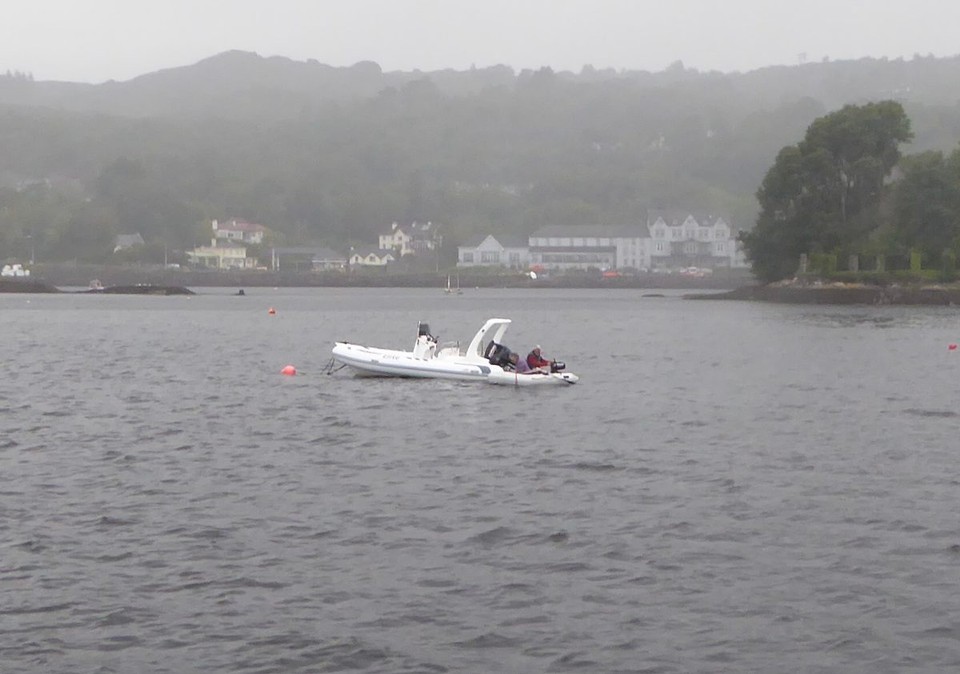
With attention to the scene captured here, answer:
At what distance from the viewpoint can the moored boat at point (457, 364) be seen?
4703 cm

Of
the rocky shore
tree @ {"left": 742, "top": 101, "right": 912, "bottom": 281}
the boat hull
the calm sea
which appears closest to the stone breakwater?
tree @ {"left": 742, "top": 101, "right": 912, "bottom": 281}

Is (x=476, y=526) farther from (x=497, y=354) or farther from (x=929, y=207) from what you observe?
(x=929, y=207)

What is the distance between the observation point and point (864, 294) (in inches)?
5226

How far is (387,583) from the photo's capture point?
766 inches

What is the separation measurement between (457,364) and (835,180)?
10140cm

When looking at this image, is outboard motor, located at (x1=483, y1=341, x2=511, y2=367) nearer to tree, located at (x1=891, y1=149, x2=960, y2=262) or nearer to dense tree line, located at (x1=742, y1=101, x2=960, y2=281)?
tree, located at (x1=891, y1=149, x2=960, y2=262)

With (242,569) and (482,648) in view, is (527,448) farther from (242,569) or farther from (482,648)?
(482,648)

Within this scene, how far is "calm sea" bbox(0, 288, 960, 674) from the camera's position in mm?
16969

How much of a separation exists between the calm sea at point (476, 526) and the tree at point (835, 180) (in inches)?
3635

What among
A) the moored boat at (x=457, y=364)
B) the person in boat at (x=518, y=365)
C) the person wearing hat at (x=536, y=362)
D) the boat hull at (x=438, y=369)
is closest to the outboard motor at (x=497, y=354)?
the moored boat at (x=457, y=364)

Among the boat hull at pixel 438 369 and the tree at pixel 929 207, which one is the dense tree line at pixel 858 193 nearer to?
the tree at pixel 929 207

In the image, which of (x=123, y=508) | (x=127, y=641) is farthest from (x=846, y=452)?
(x=127, y=641)

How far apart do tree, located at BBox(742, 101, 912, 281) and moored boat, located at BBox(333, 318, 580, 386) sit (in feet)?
313

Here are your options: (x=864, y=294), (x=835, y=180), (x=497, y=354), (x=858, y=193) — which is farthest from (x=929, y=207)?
(x=497, y=354)
